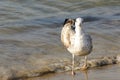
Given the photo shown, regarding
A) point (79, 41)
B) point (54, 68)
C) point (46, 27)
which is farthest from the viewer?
point (46, 27)

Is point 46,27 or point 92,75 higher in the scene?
point 46,27

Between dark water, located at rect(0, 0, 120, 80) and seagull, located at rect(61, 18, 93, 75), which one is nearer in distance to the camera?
seagull, located at rect(61, 18, 93, 75)

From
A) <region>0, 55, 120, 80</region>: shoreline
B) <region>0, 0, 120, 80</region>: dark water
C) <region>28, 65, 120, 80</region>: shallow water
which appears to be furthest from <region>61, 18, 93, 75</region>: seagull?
<region>0, 0, 120, 80</region>: dark water

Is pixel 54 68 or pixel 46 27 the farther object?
pixel 46 27

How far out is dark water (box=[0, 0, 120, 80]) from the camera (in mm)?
8906

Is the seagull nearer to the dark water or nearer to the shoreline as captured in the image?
the shoreline

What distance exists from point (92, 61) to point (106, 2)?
215 inches

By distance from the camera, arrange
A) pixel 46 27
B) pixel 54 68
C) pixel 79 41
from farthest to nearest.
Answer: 1. pixel 46 27
2. pixel 54 68
3. pixel 79 41

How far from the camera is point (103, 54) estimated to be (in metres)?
9.08

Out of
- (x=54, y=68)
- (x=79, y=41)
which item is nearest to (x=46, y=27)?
(x=54, y=68)

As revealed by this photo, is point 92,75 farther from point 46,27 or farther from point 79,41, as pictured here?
point 46,27

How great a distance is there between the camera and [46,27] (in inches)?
432

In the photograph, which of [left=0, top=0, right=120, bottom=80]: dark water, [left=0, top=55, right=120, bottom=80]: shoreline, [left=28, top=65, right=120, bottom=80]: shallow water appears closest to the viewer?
[left=28, top=65, right=120, bottom=80]: shallow water

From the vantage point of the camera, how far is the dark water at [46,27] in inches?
351
